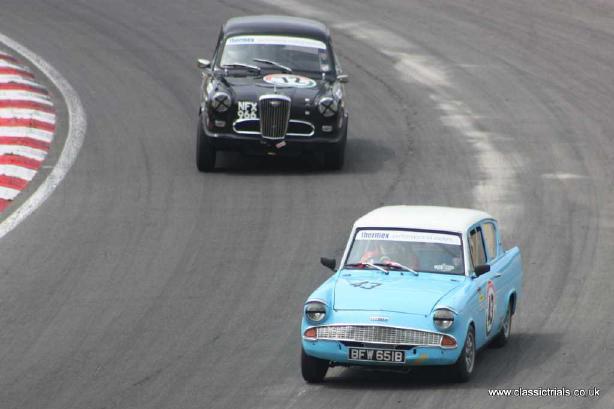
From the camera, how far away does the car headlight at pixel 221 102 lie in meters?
19.3

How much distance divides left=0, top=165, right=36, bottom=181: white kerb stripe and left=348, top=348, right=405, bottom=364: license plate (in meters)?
8.89

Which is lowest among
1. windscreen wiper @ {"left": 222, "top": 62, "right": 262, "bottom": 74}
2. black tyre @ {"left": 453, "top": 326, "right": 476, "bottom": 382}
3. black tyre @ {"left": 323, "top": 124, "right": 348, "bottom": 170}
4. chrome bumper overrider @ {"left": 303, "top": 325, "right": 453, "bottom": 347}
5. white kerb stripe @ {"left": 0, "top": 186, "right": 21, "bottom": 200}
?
white kerb stripe @ {"left": 0, "top": 186, "right": 21, "bottom": 200}

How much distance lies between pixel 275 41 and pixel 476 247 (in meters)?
8.59

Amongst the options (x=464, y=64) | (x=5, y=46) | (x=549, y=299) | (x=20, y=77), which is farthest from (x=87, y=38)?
(x=549, y=299)

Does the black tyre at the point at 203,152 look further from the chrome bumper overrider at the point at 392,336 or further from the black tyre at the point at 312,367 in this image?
the chrome bumper overrider at the point at 392,336

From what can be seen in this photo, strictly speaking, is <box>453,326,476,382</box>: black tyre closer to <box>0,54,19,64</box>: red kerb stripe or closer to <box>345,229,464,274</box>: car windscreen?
<box>345,229,464,274</box>: car windscreen

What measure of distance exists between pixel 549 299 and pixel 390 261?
2.80 m

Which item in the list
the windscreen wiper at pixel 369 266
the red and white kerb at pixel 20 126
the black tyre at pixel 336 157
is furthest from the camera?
the black tyre at pixel 336 157

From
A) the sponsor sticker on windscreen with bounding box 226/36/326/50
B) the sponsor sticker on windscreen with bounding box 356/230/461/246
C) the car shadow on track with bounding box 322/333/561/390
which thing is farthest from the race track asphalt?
the sponsor sticker on windscreen with bounding box 226/36/326/50

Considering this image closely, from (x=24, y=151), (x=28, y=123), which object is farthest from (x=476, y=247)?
(x=28, y=123)

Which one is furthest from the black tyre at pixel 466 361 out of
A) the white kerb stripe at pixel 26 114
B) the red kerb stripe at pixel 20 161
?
the white kerb stripe at pixel 26 114

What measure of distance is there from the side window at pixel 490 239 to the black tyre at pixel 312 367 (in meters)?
2.24

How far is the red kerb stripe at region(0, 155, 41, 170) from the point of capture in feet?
63.6

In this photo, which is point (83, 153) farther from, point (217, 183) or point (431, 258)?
point (431, 258)
